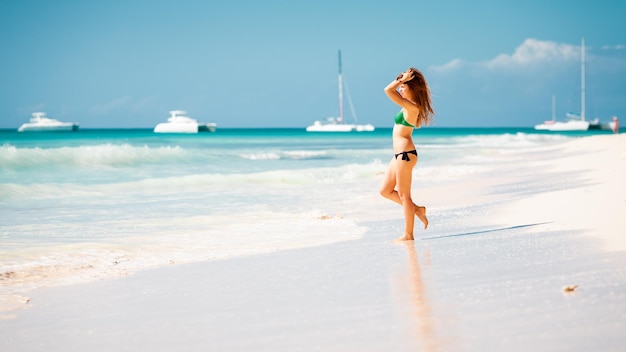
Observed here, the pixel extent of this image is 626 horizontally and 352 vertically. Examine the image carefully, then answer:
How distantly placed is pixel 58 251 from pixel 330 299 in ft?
11.4

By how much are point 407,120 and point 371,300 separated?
2.61m

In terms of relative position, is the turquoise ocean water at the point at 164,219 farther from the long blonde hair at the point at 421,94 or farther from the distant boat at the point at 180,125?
the distant boat at the point at 180,125

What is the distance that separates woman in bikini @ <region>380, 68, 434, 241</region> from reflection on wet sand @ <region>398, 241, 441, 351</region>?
46.2 inches

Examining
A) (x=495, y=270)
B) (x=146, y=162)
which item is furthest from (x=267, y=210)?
(x=146, y=162)

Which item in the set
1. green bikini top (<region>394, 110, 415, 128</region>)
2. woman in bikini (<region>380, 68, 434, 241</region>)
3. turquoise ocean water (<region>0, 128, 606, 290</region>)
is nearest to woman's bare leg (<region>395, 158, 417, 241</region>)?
woman in bikini (<region>380, 68, 434, 241</region>)

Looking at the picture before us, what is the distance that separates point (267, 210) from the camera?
10234 mm

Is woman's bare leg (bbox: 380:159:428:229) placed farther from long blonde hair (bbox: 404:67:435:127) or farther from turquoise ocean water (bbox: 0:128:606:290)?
turquoise ocean water (bbox: 0:128:606:290)

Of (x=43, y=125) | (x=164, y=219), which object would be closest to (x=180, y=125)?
(x=43, y=125)

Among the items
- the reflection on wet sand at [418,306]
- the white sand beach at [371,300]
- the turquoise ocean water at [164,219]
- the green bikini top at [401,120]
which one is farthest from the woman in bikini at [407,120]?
the reflection on wet sand at [418,306]

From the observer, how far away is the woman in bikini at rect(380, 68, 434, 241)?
20.7ft

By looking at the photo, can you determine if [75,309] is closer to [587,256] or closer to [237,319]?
[237,319]

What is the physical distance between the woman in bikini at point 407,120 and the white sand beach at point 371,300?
484 millimetres

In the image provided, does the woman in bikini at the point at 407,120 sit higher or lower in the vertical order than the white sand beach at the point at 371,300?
higher

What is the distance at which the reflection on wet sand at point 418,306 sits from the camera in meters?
3.24
